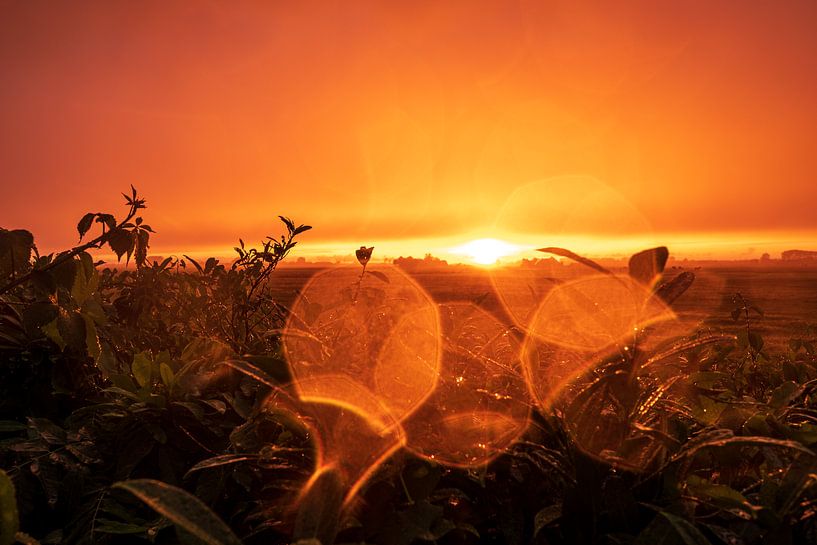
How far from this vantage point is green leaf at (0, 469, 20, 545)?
76cm

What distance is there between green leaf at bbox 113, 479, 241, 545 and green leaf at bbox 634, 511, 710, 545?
0.68 m

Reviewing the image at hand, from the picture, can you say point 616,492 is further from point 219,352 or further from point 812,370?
point 812,370

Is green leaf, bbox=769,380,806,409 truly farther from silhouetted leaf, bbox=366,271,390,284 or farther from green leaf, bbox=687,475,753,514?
silhouetted leaf, bbox=366,271,390,284

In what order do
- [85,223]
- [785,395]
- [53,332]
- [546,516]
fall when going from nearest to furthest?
1. [546,516]
2. [785,395]
3. [53,332]
4. [85,223]

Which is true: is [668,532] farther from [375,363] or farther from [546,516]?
[375,363]

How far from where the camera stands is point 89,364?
6.59 feet

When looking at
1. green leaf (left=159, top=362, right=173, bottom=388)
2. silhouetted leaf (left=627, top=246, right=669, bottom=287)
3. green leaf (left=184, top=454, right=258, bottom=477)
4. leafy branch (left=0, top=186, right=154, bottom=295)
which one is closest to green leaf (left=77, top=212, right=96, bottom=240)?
leafy branch (left=0, top=186, right=154, bottom=295)

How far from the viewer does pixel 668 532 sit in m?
0.83

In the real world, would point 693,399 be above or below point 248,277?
below

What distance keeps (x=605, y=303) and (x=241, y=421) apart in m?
1.07

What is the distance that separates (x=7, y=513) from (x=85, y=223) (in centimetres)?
140

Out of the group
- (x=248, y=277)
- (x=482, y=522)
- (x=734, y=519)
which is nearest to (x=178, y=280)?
(x=248, y=277)

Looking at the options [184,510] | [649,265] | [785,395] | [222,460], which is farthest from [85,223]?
[785,395]

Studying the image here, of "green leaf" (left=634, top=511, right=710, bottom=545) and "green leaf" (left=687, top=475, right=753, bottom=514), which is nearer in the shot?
"green leaf" (left=634, top=511, right=710, bottom=545)
